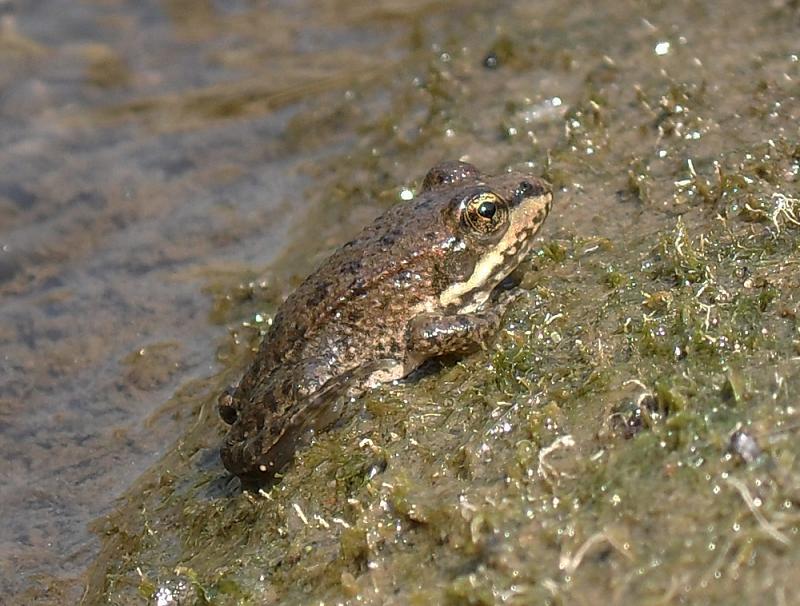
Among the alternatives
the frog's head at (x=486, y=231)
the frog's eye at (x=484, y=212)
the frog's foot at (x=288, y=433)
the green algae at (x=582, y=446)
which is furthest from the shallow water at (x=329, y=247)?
the frog's eye at (x=484, y=212)

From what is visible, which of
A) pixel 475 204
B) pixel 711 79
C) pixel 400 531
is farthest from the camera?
pixel 711 79

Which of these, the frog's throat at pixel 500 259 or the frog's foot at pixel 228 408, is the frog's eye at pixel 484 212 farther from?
Result: the frog's foot at pixel 228 408

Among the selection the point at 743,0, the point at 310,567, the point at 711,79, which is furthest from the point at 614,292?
the point at 743,0

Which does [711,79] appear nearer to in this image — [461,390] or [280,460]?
[461,390]

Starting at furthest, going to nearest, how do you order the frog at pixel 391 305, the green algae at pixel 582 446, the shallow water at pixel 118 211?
the shallow water at pixel 118 211 → the frog at pixel 391 305 → the green algae at pixel 582 446

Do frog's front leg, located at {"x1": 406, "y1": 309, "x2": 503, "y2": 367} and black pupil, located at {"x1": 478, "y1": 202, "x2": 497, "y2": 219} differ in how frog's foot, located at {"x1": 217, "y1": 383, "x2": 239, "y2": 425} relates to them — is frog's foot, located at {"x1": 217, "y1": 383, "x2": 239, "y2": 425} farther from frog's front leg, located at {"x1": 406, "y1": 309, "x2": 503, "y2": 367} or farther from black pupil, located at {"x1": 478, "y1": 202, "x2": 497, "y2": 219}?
black pupil, located at {"x1": 478, "y1": 202, "x2": 497, "y2": 219}
